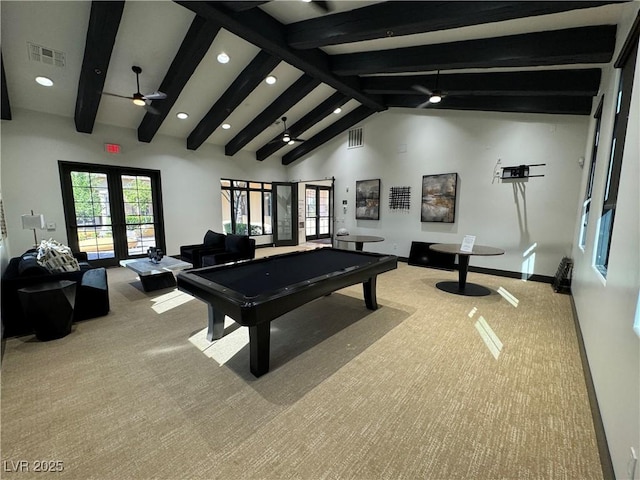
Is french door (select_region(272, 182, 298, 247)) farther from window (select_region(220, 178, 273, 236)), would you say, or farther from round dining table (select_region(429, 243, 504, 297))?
round dining table (select_region(429, 243, 504, 297))

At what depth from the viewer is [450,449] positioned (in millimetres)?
1647

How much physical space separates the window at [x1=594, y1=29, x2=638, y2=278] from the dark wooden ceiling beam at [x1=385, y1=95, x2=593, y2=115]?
241 cm

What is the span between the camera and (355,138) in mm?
A: 7652

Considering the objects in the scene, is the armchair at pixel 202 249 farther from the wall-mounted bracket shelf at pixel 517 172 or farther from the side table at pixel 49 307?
the wall-mounted bracket shelf at pixel 517 172

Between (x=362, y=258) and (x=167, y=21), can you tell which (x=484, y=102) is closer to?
(x=362, y=258)

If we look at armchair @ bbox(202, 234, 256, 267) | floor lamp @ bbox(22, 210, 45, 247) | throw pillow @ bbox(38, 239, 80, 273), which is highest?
floor lamp @ bbox(22, 210, 45, 247)

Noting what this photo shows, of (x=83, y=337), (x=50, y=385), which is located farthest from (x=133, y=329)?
(x=50, y=385)

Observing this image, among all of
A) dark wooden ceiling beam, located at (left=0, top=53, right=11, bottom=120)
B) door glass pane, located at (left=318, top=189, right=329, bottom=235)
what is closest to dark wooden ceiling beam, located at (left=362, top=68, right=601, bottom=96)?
door glass pane, located at (left=318, top=189, right=329, bottom=235)

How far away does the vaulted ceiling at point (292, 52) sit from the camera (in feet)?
10.5

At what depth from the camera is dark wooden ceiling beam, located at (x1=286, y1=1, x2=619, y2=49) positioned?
2719 millimetres

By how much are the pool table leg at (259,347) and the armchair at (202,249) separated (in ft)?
12.9

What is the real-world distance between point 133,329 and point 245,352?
1.54m

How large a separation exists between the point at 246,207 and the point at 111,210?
3666 mm

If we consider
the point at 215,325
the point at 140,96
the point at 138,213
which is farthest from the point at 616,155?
the point at 138,213
